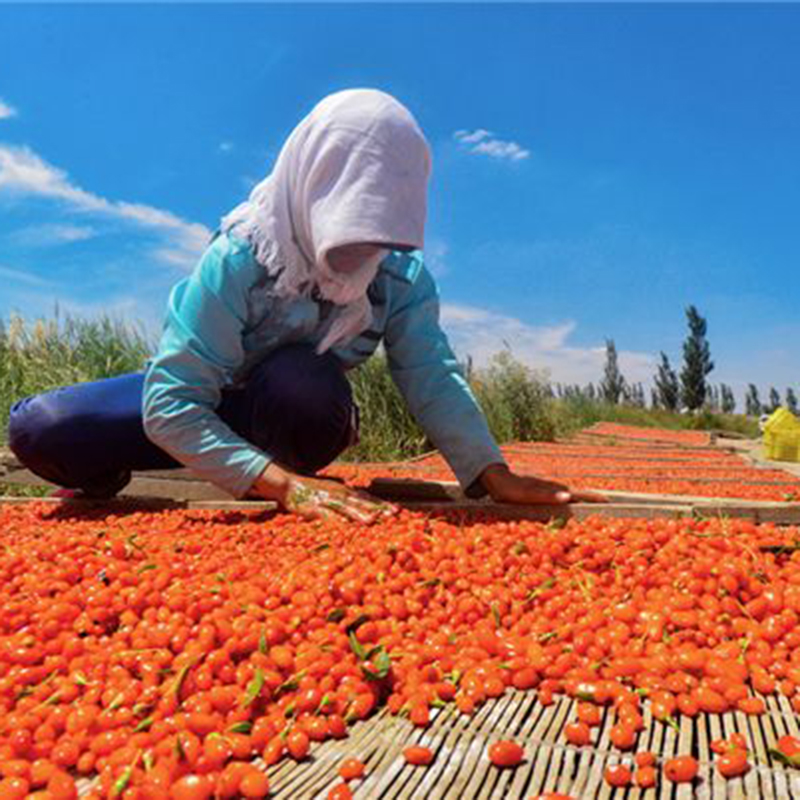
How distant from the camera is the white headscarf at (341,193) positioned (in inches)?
90.5

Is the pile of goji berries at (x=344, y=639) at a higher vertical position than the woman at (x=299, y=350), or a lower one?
lower

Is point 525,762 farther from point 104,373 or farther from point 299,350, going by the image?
point 104,373

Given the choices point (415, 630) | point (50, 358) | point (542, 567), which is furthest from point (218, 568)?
point (50, 358)

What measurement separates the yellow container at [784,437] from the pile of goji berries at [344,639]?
290 inches

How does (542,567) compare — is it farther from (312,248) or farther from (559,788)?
(312,248)

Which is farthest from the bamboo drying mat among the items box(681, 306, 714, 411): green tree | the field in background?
box(681, 306, 714, 411): green tree

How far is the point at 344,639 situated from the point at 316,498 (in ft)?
3.05

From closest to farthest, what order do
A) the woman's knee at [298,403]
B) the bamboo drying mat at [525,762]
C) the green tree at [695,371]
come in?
the bamboo drying mat at [525,762]
the woman's knee at [298,403]
the green tree at [695,371]

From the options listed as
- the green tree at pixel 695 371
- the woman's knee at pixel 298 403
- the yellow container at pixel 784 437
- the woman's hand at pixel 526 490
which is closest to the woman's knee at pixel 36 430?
the woman's knee at pixel 298 403

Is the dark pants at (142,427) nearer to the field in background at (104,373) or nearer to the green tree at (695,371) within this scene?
the field in background at (104,373)

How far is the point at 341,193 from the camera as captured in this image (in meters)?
2.32

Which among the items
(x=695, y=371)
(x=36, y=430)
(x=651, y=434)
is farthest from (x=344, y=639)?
(x=695, y=371)

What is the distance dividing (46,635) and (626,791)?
3.82 feet

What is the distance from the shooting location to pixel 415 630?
1645 mm
